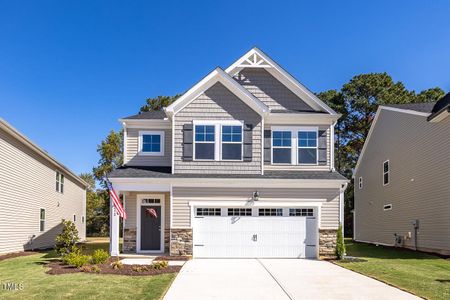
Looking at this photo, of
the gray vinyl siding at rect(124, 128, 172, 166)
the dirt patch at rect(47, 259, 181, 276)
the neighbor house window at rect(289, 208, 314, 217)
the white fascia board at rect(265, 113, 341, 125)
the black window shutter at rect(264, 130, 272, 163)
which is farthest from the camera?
the gray vinyl siding at rect(124, 128, 172, 166)

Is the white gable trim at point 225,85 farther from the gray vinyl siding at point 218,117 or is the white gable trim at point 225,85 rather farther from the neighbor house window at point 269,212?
the neighbor house window at point 269,212

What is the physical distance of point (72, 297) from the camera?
8945 millimetres

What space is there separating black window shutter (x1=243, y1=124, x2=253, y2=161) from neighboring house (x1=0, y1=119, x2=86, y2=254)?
8.91 meters

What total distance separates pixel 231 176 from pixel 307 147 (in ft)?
12.0

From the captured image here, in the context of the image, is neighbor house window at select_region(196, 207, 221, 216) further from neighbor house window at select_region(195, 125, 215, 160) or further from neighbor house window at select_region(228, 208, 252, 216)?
neighbor house window at select_region(195, 125, 215, 160)

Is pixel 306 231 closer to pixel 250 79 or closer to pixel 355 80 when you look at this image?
pixel 250 79

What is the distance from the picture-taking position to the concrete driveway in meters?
9.33

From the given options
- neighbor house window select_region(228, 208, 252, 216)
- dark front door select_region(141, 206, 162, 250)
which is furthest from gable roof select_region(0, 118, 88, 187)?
neighbor house window select_region(228, 208, 252, 216)

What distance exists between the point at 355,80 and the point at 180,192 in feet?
91.9

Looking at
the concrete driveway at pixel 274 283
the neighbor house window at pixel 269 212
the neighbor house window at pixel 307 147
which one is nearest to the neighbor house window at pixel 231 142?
the neighbor house window at pixel 269 212

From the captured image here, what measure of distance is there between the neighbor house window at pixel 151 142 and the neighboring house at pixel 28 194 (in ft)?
15.6

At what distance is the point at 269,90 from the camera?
19719 millimetres

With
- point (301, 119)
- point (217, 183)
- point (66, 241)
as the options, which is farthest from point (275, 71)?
point (66, 241)

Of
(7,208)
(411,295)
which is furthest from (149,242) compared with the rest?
(411,295)
